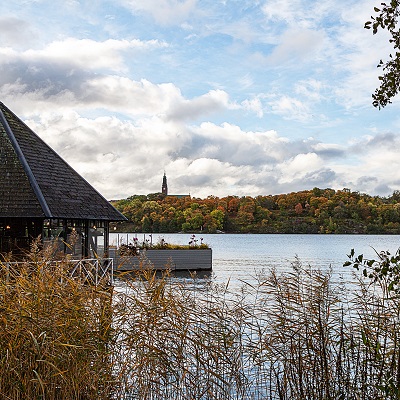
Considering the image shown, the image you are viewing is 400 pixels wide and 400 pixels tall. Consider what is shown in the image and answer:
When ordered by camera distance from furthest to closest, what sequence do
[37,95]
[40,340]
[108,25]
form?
[37,95] → [108,25] → [40,340]

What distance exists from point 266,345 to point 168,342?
896mm

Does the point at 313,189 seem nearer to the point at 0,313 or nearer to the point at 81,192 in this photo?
the point at 81,192

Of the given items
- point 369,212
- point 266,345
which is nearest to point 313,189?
point 369,212

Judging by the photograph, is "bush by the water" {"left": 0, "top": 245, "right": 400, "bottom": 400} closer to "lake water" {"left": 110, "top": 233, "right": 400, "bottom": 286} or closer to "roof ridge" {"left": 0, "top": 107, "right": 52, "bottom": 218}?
"lake water" {"left": 110, "top": 233, "right": 400, "bottom": 286}

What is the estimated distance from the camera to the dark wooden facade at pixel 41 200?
53.4 feet

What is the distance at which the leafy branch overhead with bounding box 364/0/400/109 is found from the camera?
13.6ft

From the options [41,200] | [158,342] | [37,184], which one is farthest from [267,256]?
[158,342]

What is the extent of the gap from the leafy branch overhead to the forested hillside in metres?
76.0

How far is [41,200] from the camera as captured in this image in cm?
1630

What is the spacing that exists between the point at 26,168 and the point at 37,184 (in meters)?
0.55

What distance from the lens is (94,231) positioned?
18.5 metres

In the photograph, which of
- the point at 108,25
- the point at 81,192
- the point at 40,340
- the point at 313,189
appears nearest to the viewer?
the point at 40,340

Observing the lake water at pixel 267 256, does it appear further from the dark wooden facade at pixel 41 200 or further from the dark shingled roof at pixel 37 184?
the dark shingled roof at pixel 37 184

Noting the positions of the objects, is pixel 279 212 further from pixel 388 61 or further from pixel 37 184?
pixel 388 61
